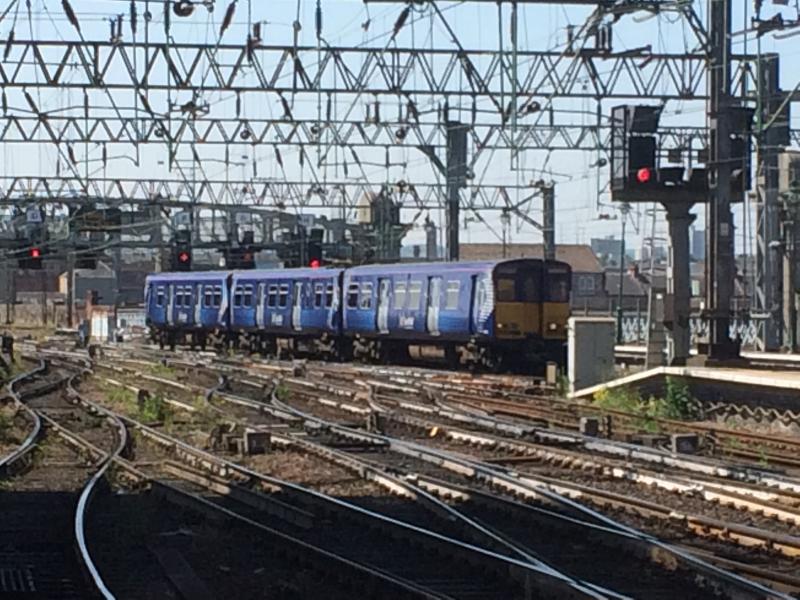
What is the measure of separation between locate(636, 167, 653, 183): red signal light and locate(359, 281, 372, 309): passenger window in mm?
12266

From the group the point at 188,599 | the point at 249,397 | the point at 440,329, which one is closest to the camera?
the point at 188,599

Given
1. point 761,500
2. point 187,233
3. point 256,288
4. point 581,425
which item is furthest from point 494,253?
point 761,500

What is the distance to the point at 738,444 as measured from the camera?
723 inches

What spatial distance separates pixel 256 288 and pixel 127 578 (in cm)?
3442

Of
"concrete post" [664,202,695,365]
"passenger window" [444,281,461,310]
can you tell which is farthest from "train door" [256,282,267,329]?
"concrete post" [664,202,695,365]

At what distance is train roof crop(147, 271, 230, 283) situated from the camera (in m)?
47.3

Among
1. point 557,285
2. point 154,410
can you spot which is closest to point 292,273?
point 557,285

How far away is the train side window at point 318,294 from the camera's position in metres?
39.9

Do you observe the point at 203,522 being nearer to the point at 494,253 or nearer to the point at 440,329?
the point at 440,329

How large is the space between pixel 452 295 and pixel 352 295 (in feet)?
17.9

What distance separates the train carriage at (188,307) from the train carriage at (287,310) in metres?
0.92

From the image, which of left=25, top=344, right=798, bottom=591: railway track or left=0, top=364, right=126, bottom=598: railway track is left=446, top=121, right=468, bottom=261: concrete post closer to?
left=25, top=344, right=798, bottom=591: railway track

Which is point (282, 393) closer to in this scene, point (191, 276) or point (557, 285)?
point (557, 285)

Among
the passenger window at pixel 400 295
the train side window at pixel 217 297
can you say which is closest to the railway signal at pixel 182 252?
the train side window at pixel 217 297
